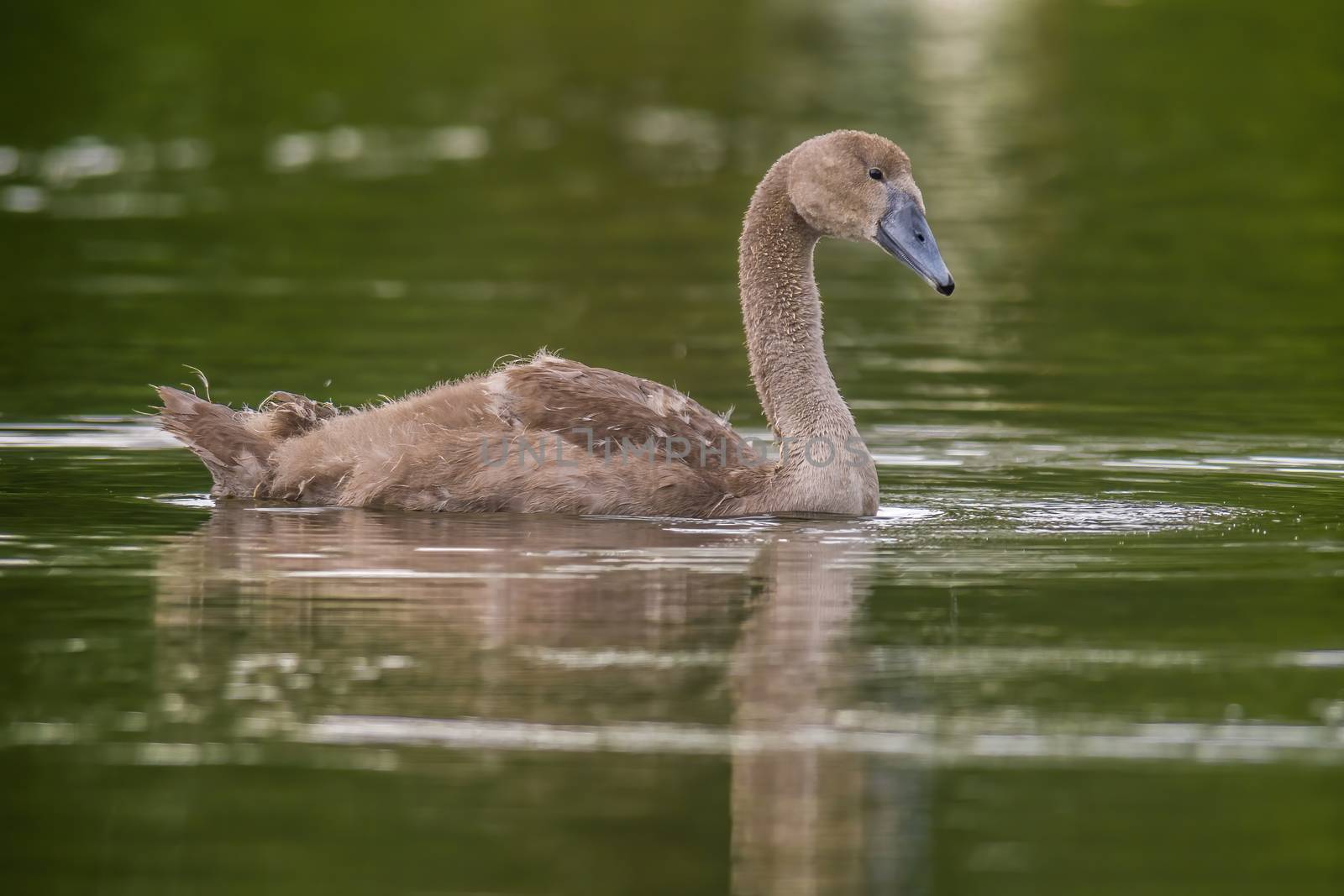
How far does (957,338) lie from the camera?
62.6 feet

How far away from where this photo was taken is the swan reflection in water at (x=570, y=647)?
721cm

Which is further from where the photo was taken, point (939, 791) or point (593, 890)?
point (939, 791)

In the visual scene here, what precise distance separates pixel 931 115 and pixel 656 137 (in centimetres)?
486

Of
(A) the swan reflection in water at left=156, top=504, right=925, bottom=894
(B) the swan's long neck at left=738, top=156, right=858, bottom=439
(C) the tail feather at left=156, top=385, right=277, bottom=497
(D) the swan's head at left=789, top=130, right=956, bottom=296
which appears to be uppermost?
(D) the swan's head at left=789, top=130, right=956, bottom=296

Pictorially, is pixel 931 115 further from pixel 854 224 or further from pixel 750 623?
pixel 750 623

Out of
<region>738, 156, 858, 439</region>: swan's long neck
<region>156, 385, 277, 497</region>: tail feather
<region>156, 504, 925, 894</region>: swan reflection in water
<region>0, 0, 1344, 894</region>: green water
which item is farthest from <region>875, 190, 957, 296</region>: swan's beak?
<region>156, 385, 277, 497</region>: tail feather

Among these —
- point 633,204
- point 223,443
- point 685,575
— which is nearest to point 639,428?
point 685,575

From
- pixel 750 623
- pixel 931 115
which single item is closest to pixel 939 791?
pixel 750 623

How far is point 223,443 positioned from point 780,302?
3.13 meters

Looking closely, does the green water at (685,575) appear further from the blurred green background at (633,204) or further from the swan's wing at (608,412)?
the swan's wing at (608,412)

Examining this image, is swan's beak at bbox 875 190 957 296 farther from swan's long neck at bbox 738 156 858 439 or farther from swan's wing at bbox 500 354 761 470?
swan's wing at bbox 500 354 761 470

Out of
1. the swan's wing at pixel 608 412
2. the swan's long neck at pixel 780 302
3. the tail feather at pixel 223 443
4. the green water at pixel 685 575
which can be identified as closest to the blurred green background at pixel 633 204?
the green water at pixel 685 575

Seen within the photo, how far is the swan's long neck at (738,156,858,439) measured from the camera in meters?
12.6

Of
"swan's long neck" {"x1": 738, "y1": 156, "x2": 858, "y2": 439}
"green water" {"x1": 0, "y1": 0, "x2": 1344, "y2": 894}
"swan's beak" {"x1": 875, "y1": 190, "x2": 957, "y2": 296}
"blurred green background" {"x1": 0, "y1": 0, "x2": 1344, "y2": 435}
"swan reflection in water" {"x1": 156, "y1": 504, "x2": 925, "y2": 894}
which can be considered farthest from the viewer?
"blurred green background" {"x1": 0, "y1": 0, "x2": 1344, "y2": 435}
